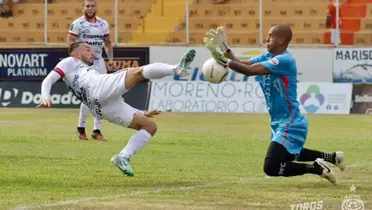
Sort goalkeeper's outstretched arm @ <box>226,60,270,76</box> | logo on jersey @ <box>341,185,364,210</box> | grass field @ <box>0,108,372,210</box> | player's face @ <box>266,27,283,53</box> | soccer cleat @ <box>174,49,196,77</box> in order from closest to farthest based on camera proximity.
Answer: logo on jersey @ <box>341,185,364,210</box>, grass field @ <box>0,108,372,210</box>, goalkeeper's outstretched arm @ <box>226,60,270,76</box>, soccer cleat @ <box>174,49,196,77</box>, player's face @ <box>266,27,283,53</box>

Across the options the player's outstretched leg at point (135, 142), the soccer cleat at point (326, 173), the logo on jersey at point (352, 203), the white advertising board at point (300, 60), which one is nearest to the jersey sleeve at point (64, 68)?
the player's outstretched leg at point (135, 142)

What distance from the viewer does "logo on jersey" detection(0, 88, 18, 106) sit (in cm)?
2986

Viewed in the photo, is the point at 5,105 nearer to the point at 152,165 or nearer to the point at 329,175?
the point at 152,165

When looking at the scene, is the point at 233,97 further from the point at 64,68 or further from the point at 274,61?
the point at 274,61

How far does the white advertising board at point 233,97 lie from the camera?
27.5 metres

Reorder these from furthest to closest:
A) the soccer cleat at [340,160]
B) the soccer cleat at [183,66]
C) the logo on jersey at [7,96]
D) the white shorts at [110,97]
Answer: the logo on jersey at [7,96] → the soccer cleat at [340,160] → the white shorts at [110,97] → the soccer cleat at [183,66]

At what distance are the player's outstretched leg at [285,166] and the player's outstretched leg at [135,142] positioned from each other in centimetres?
147

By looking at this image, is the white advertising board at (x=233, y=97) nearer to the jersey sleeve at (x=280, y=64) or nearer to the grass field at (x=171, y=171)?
the grass field at (x=171, y=171)

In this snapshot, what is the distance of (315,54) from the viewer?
2880 cm

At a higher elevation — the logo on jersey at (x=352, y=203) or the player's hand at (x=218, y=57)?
the player's hand at (x=218, y=57)

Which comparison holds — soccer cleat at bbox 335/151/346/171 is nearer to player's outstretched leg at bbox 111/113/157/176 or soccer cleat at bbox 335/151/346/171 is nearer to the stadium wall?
player's outstretched leg at bbox 111/113/157/176

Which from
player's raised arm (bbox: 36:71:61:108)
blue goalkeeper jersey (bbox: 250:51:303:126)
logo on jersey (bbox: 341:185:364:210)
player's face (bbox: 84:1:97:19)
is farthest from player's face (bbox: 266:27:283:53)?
player's face (bbox: 84:1:97:19)

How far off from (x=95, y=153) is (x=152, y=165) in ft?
6.35

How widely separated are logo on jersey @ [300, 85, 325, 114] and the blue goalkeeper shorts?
16.0 metres
